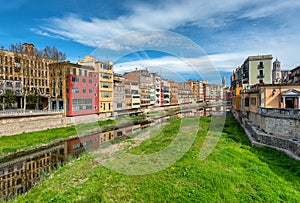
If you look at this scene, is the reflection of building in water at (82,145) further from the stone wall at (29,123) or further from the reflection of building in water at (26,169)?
the stone wall at (29,123)

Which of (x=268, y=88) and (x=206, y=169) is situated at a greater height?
(x=268, y=88)

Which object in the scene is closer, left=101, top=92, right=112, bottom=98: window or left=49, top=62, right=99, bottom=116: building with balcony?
left=49, top=62, right=99, bottom=116: building with balcony

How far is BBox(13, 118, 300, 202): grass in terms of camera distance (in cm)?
804

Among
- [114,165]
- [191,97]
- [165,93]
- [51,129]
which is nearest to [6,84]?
[51,129]

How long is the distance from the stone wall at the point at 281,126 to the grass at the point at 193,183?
2.88 m

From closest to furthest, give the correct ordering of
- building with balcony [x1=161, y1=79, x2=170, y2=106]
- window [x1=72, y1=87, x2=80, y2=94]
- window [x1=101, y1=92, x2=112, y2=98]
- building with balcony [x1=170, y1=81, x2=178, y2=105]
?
window [x1=72, y1=87, x2=80, y2=94], window [x1=101, y1=92, x2=112, y2=98], building with balcony [x1=161, y1=79, x2=170, y2=106], building with balcony [x1=170, y1=81, x2=178, y2=105]

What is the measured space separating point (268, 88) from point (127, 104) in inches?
1077

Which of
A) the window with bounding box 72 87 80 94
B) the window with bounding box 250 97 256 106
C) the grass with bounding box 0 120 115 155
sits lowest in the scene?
the grass with bounding box 0 120 115 155

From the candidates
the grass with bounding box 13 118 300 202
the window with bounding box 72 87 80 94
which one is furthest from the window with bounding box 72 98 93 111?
the grass with bounding box 13 118 300 202

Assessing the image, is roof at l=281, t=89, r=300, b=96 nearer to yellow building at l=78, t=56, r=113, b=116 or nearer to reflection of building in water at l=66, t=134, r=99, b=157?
reflection of building in water at l=66, t=134, r=99, b=157

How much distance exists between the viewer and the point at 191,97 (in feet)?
282

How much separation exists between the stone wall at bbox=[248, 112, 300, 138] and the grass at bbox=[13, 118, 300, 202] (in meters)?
2.88

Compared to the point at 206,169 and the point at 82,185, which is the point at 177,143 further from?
the point at 82,185

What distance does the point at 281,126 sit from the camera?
1499cm
